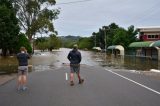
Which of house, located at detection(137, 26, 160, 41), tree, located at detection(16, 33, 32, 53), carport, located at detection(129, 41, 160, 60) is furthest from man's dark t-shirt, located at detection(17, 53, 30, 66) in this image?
house, located at detection(137, 26, 160, 41)

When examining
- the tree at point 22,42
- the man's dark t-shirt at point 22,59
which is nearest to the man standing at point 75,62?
the man's dark t-shirt at point 22,59

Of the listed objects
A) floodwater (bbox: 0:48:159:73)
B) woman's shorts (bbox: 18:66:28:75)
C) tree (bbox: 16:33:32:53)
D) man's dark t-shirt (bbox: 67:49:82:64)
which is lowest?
floodwater (bbox: 0:48:159:73)

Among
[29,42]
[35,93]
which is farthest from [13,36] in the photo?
[35,93]

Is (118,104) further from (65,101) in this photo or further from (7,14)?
(7,14)

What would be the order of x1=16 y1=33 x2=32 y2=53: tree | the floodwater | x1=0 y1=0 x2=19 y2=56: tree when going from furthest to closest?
1. x1=16 y1=33 x2=32 y2=53: tree
2. x1=0 y1=0 x2=19 y2=56: tree
3. the floodwater

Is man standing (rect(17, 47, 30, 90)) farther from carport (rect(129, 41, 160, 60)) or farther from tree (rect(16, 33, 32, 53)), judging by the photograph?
tree (rect(16, 33, 32, 53))

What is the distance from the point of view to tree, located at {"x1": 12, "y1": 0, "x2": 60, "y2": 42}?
7575cm

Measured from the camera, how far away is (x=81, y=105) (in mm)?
10961

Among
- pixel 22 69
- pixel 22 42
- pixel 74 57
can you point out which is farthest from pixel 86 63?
pixel 22 42

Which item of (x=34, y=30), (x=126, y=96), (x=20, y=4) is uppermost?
(x=20, y=4)

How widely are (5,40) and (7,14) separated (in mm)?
4467

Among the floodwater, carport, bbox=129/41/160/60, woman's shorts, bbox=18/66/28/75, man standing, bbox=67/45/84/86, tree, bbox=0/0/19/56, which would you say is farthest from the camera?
carport, bbox=129/41/160/60

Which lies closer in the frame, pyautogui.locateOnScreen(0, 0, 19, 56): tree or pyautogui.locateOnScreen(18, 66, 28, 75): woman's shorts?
pyautogui.locateOnScreen(18, 66, 28, 75): woman's shorts

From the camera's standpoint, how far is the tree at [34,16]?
75.8 metres
